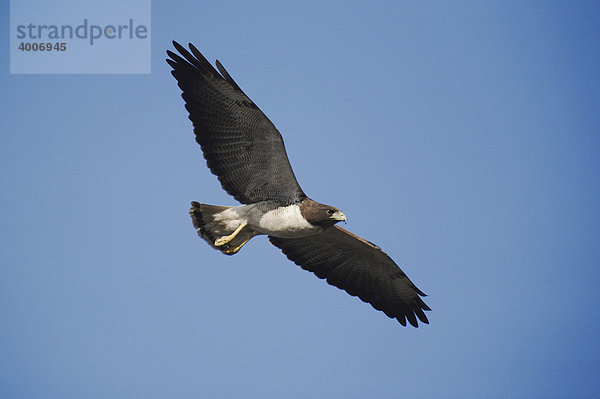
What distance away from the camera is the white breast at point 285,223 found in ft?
31.5

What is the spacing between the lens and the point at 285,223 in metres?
9.68

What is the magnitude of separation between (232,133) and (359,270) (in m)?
3.20

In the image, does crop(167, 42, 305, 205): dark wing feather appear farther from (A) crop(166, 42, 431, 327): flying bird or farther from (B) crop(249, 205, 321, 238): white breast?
(B) crop(249, 205, 321, 238): white breast

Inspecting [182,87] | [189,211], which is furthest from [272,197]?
[182,87]

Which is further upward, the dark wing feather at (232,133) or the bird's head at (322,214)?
the dark wing feather at (232,133)

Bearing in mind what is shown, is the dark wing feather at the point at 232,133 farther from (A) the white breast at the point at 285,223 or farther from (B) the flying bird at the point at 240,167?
(A) the white breast at the point at 285,223

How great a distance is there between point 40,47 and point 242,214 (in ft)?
20.7

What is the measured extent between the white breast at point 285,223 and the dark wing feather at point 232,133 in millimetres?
200

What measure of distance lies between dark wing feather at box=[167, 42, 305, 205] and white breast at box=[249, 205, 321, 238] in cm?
20

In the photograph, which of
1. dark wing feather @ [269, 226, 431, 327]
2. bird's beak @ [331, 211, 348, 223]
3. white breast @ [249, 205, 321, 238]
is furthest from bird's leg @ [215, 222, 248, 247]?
bird's beak @ [331, 211, 348, 223]

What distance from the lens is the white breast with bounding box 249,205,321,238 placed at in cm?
961

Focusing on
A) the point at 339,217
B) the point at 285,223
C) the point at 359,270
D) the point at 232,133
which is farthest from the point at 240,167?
the point at 359,270

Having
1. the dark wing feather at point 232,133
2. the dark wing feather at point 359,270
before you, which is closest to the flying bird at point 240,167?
the dark wing feather at point 232,133

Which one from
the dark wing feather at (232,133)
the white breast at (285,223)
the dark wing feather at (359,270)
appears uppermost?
the dark wing feather at (232,133)
